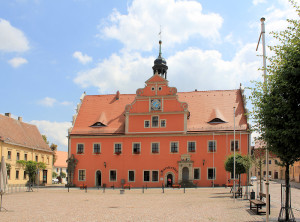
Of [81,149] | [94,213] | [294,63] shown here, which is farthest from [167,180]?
[294,63]

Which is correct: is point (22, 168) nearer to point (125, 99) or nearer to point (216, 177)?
point (125, 99)

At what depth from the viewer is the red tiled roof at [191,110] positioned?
160 ft

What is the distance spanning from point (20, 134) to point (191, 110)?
27380 millimetres

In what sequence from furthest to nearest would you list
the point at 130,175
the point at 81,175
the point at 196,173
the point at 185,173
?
the point at 81,175, the point at 130,175, the point at 185,173, the point at 196,173

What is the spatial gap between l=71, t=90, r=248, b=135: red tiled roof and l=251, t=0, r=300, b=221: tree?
1312 inches

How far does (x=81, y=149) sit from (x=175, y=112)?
14.2 m

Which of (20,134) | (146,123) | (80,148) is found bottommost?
(80,148)

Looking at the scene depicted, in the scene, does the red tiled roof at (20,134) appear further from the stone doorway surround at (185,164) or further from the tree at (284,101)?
the tree at (284,101)

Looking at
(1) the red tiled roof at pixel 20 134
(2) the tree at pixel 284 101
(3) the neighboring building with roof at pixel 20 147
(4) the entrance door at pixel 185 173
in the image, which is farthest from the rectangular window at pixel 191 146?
(2) the tree at pixel 284 101

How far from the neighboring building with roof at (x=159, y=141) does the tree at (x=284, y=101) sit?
108 feet

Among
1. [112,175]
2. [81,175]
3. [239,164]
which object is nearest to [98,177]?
[112,175]

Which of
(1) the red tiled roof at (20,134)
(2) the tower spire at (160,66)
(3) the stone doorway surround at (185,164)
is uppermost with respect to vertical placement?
(2) the tower spire at (160,66)

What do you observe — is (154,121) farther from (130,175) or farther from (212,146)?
(212,146)

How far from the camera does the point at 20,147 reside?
55.2 m
